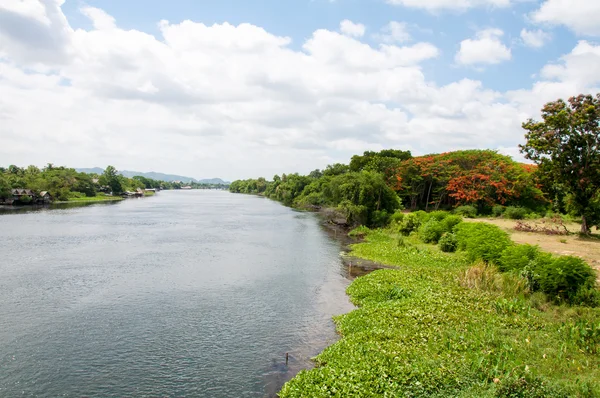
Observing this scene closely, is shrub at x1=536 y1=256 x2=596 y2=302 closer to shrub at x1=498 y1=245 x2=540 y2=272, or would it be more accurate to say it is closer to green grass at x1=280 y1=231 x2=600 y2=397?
green grass at x1=280 y1=231 x2=600 y2=397

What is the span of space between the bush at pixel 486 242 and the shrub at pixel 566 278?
493 cm

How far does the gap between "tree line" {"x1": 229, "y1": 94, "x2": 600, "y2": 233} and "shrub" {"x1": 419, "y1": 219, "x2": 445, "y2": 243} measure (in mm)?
10724

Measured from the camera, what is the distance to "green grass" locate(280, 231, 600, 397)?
40.9 ft

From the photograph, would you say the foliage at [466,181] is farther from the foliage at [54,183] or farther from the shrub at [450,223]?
the foliage at [54,183]

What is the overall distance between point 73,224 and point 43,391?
55852mm

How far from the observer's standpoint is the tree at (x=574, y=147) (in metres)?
32.3

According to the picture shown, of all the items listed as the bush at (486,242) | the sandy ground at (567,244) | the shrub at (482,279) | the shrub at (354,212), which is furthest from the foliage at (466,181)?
the shrub at (482,279)

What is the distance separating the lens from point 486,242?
90.2ft

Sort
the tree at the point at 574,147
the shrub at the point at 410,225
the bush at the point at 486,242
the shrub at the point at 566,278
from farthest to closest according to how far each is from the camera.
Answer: the shrub at the point at 410,225, the tree at the point at 574,147, the bush at the point at 486,242, the shrub at the point at 566,278

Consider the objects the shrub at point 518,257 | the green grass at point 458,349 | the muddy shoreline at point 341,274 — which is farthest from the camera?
the shrub at point 518,257

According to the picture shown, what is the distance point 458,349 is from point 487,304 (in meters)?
5.99

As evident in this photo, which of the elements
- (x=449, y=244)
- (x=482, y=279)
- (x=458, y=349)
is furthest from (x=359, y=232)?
(x=458, y=349)

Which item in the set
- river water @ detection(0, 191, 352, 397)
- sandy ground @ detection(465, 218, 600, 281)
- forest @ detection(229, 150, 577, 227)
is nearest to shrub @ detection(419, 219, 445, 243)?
sandy ground @ detection(465, 218, 600, 281)

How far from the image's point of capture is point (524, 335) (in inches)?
629
